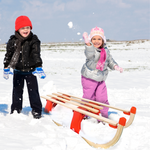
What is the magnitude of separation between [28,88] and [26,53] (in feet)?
2.00

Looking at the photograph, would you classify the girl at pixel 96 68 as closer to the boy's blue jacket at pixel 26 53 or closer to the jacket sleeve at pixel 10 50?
the boy's blue jacket at pixel 26 53

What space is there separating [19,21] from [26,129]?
5.55ft

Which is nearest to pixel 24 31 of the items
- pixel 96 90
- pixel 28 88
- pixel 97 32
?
pixel 28 88

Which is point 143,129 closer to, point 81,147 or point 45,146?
point 81,147

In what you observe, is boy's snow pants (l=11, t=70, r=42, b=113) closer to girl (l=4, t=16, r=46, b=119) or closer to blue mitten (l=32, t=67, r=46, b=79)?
girl (l=4, t=16, r=46, b=119)

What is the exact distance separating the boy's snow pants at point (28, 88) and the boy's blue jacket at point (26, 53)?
0.14 metres

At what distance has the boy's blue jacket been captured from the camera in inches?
127

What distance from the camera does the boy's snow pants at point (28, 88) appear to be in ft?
11.0

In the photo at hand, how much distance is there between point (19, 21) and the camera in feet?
10.5

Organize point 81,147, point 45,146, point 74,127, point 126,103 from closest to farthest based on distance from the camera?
point 45,146, point 81,147, point 74,127, point 126,103

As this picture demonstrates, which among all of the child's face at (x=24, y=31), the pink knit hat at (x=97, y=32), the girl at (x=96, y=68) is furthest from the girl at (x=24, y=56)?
the pink knit hat at (x=97, y=32)

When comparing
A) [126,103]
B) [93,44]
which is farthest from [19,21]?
[126,103]

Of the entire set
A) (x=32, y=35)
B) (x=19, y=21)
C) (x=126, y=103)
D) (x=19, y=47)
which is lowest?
(x=126, y=103)

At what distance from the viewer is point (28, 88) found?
341 cm
